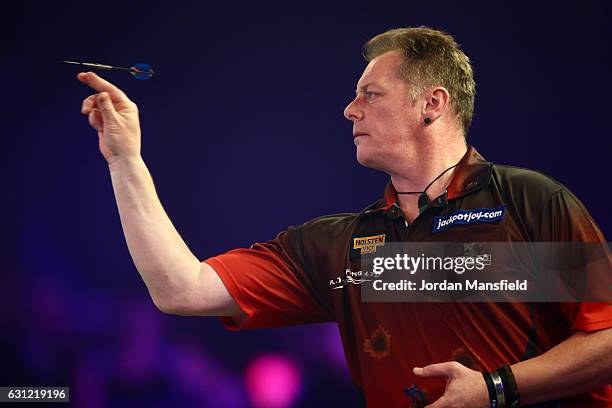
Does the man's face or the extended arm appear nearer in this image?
the extended arm

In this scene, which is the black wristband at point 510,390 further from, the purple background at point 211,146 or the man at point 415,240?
the purple background at point 211,146

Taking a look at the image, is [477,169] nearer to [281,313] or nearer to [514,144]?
[281,313]

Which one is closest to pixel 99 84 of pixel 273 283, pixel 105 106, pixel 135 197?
pixel 105 106

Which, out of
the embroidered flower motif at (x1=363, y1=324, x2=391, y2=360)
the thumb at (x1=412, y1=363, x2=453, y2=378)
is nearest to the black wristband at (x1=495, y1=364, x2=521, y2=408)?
the thumb at (x1=412, y1=363, x2=453, y2=378)

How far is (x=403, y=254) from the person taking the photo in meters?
2.16

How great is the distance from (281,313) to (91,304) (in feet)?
3.27

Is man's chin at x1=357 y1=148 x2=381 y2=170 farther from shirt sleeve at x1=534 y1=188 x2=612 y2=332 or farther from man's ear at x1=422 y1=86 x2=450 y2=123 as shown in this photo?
shirt sleeve at x1=534 y1=188 x2=612 y2=332

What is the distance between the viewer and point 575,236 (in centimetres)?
187

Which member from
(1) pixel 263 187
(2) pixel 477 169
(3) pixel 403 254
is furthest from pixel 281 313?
(1) pixel 263 187

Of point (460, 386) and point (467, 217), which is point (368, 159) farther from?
point (460, 386)

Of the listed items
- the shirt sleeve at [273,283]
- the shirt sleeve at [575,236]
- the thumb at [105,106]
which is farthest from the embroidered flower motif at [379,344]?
the thumb at [105,106]

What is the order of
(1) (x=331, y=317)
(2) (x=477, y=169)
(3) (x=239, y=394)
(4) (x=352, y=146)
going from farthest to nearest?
1. (4) (x=352, y=146)
2. (3) (x=239, y=394)
3. (1) (x=331, y=317)
4. (2) (x=477, y=169)

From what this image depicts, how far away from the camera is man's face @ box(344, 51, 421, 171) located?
2234 mm

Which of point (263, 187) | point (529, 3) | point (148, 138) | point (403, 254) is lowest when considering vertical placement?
point (403, 254)
